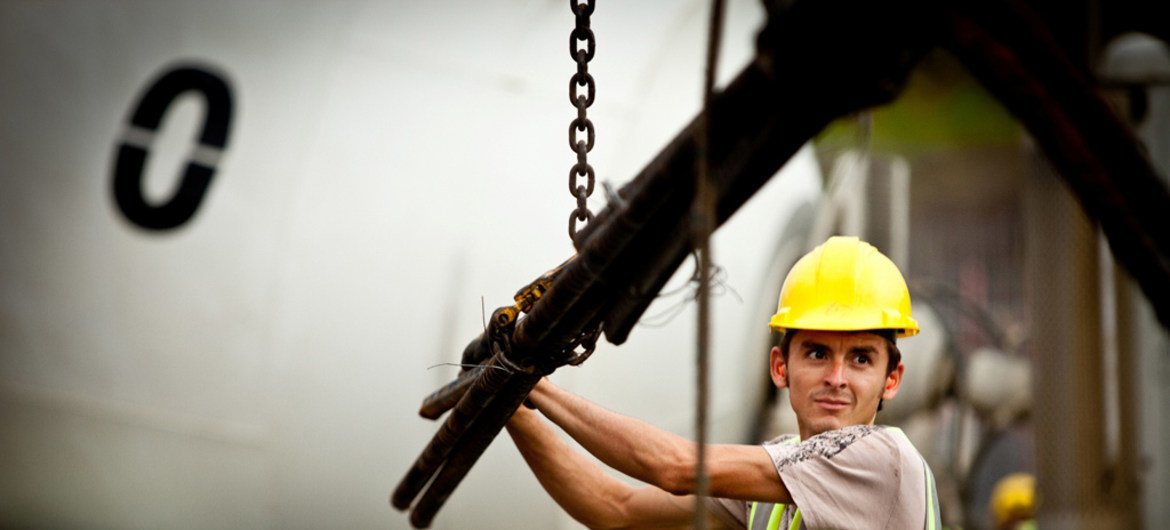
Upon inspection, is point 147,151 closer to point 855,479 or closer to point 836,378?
point 836,378

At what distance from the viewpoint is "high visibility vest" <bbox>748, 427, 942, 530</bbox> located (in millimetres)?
2488

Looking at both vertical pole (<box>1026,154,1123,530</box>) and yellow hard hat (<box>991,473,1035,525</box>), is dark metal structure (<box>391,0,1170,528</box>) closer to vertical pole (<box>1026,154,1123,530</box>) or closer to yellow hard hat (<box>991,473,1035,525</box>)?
vertical pole (<box>1026,154,1123,530</box>)

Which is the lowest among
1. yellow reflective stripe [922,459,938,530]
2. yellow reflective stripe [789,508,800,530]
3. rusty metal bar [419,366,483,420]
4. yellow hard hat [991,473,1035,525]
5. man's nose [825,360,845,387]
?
yellow reflective stripe [789,508,800,530]

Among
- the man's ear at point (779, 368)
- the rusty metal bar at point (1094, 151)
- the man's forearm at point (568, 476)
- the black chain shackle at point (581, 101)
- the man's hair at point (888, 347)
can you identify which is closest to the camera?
the rusty metal bar at point (1094, 151)

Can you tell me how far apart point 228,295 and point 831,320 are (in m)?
2.55

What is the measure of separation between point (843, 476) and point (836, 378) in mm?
209

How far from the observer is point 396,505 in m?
Result: 2.89

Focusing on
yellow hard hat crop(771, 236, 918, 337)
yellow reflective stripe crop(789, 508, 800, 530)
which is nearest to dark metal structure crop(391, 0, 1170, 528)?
yellow hard hat crop(771, 236, 918, 337)

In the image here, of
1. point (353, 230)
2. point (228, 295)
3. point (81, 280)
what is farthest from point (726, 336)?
point (81, 280)

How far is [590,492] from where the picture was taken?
9.62 feet

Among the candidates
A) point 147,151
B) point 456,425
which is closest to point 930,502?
point 456,425

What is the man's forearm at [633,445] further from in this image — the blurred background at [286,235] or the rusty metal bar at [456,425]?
the blurred background at [286,235]

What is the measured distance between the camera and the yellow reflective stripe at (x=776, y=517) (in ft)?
8.63

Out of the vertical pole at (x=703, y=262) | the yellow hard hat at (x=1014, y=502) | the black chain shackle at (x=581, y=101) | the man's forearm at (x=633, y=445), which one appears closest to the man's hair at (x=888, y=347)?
the man's forearm at (x=633, y=445)
